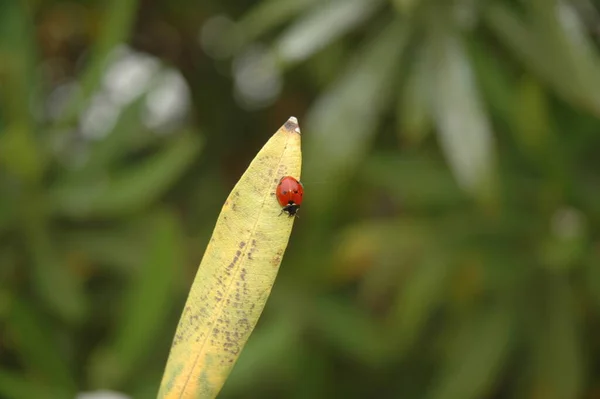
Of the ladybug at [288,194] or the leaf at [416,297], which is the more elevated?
the leaf at [416,297]

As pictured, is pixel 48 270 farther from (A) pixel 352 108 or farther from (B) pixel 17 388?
(A) pixel 352 108

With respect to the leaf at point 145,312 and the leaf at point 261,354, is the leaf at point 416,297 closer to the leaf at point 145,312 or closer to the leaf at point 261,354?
the leaf at point 261,354

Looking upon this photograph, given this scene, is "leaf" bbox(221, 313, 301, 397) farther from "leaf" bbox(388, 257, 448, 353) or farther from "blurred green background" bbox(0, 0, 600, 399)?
"leaf" bbox(388, 257, 448, 353)

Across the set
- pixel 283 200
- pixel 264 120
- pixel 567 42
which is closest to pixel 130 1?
pixel 264 120

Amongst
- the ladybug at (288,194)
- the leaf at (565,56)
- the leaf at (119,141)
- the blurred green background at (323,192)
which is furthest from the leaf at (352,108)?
the ladybug at (288,194)

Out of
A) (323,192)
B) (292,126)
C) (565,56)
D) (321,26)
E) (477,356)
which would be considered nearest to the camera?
(292,126)

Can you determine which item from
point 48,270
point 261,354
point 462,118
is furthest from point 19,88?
point 462,118

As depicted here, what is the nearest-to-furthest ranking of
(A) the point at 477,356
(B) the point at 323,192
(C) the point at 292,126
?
(C) the point at 292,126, (B) the point at 323,192, (A) the point at 477,356
